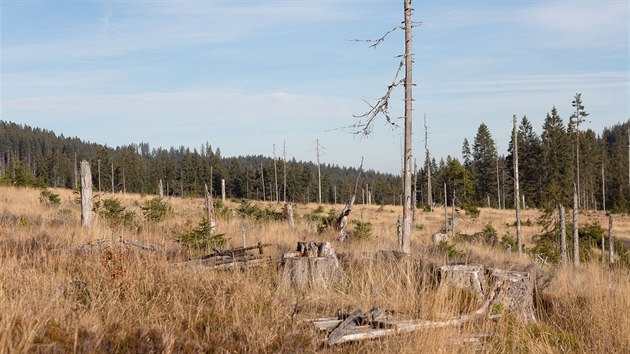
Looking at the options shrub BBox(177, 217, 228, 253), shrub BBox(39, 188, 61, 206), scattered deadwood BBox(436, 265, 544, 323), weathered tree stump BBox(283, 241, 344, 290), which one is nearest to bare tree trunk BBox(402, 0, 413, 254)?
weathered tree stump BBox(283, 241, 344, 290)

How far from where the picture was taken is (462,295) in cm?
598

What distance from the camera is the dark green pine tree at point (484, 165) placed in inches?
2625

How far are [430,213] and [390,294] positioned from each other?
3600 cm

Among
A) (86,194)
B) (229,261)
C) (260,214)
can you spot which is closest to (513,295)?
(229,261)

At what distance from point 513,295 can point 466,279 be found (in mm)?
516

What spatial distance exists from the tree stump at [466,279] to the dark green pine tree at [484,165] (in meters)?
62.2

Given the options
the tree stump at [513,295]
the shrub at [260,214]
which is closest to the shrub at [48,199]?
the shrub at [260,214]

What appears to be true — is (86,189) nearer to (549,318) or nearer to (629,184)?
(549,318)

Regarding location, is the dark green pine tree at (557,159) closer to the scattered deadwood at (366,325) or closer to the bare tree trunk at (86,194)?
the bare tree trunk at (86,194)

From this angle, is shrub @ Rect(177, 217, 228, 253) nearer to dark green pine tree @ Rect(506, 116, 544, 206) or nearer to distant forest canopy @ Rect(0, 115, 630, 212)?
distant forest canopy @ Rect(0, 115, 630, 212)

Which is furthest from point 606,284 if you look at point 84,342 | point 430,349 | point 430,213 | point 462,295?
point 430,213

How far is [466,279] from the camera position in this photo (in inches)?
239

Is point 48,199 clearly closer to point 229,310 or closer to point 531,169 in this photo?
point 229,310

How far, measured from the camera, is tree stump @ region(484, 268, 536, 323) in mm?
5773
